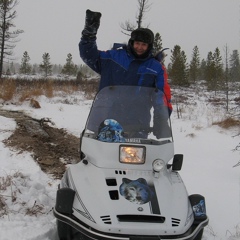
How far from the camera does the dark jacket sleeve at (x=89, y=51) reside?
3645mm

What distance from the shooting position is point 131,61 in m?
3.55

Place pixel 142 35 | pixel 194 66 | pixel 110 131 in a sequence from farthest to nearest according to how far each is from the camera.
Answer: pixel 194 66 < pixel 142 35 < pixel 110 131

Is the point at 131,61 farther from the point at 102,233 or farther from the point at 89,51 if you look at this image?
the point at 102,233

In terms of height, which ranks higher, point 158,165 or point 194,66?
point 194,66

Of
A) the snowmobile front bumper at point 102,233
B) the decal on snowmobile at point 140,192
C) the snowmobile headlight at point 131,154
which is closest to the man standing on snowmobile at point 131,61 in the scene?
the snowmobile headlight at point 131,154

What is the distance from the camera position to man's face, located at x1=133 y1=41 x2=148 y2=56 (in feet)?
11.6

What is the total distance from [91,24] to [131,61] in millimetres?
605

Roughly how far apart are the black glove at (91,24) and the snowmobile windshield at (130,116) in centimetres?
77

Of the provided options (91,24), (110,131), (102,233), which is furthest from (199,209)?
(91,24)

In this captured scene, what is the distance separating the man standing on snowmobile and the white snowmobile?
12.7 inches

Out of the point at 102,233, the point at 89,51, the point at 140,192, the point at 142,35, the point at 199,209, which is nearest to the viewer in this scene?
the point at 102,233

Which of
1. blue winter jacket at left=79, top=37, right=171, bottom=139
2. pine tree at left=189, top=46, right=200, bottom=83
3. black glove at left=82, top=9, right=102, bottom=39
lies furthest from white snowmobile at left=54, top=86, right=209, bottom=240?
pine tree at left=189, top=46, right=200, bottom=83

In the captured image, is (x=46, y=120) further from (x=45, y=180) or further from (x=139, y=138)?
(x=139, y=138)

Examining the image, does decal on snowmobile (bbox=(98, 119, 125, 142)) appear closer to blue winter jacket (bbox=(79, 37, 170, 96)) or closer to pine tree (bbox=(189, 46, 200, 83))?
blue winter jacket (bbox=(79, 37, 170, 96))
